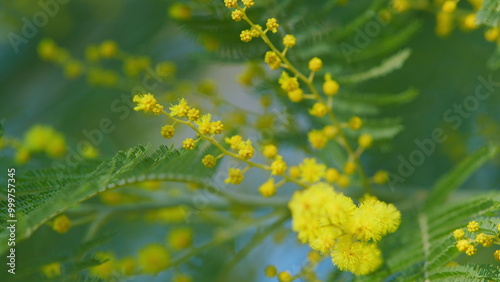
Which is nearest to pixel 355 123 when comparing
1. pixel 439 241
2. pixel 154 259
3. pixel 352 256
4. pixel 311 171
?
pixel 311 171

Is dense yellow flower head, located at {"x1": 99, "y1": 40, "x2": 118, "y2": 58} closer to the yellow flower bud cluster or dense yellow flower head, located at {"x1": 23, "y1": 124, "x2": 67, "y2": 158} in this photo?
dense yellow flower head, located at {"x1": 23, "y1": 124, "x2": 67, "y2": 158}

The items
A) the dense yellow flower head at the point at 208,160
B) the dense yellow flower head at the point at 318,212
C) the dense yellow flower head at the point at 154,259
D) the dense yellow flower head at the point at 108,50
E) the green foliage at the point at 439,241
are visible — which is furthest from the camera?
the dense yellow flower head at the point at 108,50

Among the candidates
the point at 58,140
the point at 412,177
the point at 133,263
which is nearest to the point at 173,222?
the point at 133,263

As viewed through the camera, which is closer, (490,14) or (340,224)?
(340,224)

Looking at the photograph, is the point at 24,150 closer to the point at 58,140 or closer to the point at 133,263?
the point at 58,140

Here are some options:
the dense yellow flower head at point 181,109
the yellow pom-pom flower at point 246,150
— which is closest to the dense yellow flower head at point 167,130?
the dense yellow flower head at point 181,109

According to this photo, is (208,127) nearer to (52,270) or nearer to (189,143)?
(189,143)

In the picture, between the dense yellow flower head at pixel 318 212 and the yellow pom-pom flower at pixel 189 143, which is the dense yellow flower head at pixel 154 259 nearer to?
the yellow pom-pom flower at pixel 189 143
